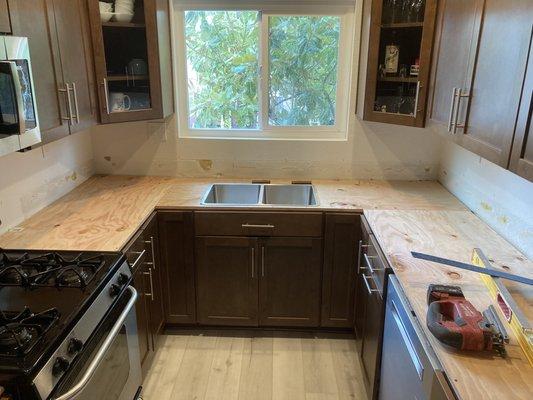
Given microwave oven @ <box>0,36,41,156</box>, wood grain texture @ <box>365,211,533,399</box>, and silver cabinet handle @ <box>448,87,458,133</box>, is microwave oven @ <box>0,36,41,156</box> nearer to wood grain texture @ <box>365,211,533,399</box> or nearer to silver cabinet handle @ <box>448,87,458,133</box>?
wood grain texture @ <box>365,211,533,399</box>

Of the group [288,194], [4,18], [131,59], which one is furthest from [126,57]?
[288,194]

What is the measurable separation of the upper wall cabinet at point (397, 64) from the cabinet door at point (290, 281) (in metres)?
0.86

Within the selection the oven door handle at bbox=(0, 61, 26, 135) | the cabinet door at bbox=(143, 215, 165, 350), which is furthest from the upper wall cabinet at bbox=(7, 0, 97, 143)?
the cabinet door at bbox=(143, 215, 165, 350)

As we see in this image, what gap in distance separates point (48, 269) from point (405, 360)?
134cm

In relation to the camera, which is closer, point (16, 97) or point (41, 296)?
point (16, 97)

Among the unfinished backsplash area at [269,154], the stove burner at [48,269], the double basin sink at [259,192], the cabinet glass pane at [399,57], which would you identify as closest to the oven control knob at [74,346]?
the stove burner at [48,269]

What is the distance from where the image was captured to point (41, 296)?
152cm

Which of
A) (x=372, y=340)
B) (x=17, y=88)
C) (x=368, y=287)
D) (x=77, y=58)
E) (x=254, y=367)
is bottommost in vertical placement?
(x=254, y=367)

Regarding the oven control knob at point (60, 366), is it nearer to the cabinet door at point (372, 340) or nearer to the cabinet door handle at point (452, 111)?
the cabinet door at point (372, 340)

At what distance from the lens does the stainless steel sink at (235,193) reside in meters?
2.91

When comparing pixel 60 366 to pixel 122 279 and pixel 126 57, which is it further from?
pixel 126 57

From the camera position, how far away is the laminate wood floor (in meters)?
2.29

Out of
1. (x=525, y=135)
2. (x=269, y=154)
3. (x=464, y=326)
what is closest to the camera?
(x=464, y=326)

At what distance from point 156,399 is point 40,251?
0.99 m
